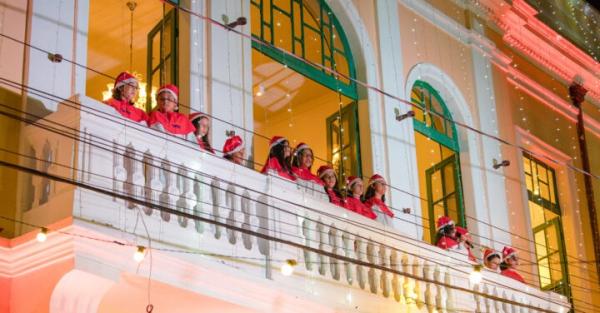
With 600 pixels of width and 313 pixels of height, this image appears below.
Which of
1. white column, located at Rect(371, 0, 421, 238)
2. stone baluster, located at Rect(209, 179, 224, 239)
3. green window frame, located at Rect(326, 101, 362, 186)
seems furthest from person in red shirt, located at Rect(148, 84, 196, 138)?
green window frame, located at Rect(326, 101, 362, 186)

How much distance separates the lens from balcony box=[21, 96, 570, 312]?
845cm

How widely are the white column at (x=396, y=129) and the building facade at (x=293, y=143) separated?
1.4 inches

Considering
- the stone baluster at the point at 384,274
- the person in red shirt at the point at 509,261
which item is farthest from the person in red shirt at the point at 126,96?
the person in red shirt at the point at 509,261

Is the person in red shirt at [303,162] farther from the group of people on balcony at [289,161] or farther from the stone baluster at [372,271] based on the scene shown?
the stone baluster at [372,271]

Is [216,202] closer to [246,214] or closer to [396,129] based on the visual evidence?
[246,214]

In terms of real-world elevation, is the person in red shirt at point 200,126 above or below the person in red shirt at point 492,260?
above

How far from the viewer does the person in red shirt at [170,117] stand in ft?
31.0

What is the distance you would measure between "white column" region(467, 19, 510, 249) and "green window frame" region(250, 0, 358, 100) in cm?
273

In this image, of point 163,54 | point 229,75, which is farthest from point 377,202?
point 163,54

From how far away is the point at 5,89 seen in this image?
9.64 m

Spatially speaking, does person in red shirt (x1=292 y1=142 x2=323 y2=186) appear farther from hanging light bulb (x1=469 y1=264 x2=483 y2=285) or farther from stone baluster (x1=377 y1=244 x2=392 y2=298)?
hanging light bulb (x1=469 y1=264 x2=483 y2=285)

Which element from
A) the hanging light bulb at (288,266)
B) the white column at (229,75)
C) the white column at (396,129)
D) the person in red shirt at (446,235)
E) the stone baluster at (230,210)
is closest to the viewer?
the hanging light bulb at (288,266)

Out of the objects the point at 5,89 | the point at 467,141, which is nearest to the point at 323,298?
the point at 5,89

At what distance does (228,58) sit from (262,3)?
1.52 metres
